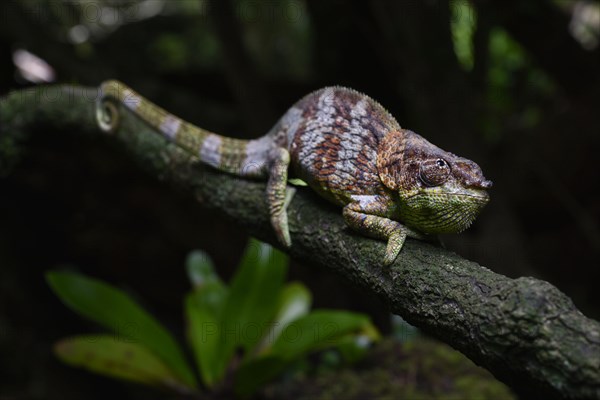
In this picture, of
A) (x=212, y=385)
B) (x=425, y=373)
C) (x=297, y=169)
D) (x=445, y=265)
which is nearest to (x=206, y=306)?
(x=212, y=385)

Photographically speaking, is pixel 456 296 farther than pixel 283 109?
No

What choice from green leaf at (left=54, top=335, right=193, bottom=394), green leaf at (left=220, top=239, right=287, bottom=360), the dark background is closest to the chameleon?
green leaf at (left=220, top=239, right=287, bottom=360)

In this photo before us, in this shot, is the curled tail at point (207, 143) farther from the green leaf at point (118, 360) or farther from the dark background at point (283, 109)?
the green leaf at point (118, 360)

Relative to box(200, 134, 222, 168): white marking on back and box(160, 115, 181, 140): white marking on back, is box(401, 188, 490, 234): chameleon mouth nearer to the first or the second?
box(200, 134, 222, 168): white marking on back

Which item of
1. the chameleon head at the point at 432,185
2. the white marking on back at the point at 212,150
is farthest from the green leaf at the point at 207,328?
the chameleon head at the point at 432,185

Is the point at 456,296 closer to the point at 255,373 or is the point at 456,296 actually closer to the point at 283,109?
the point at 255,373

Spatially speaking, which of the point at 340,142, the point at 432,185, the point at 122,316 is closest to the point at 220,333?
the point at 122,316
